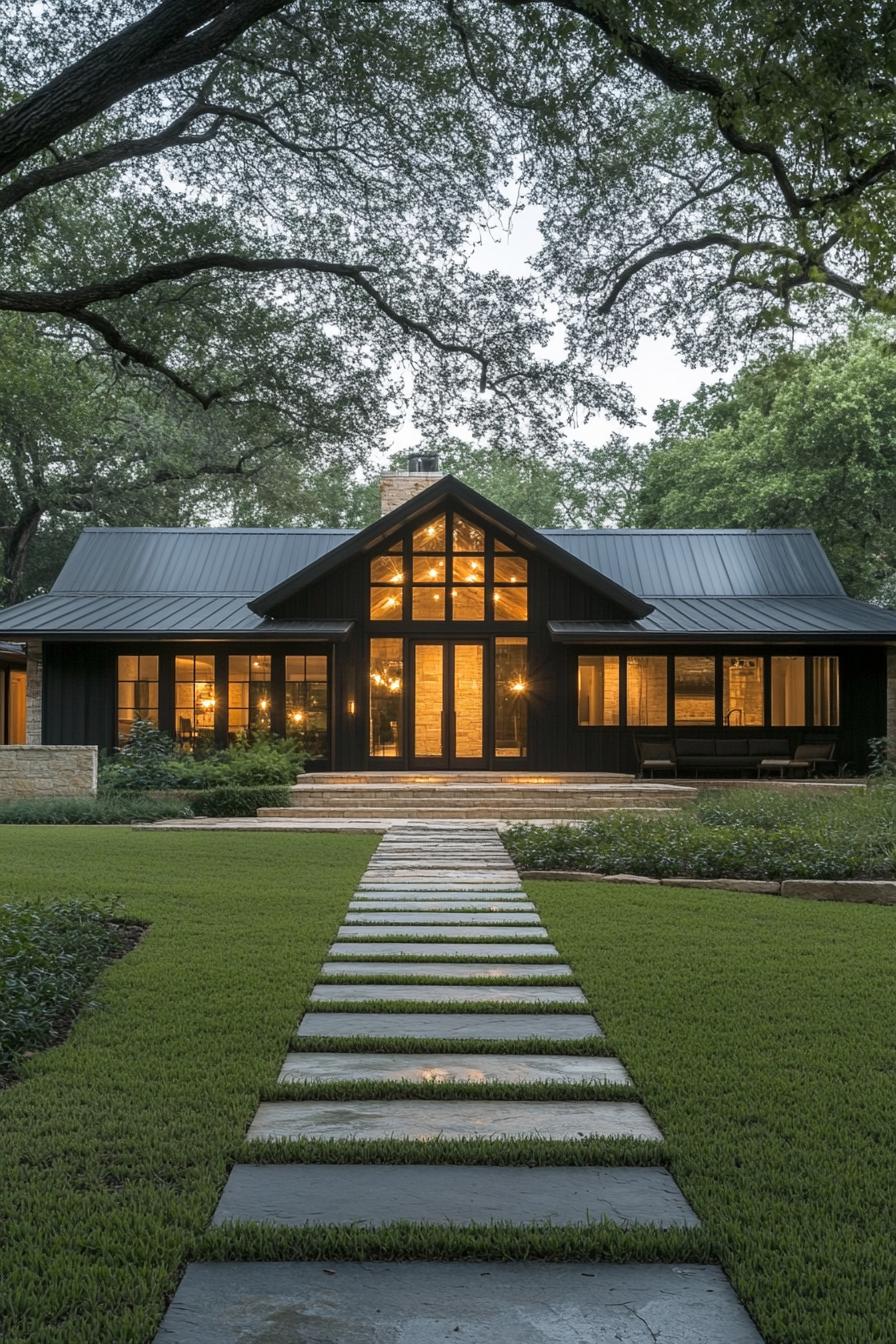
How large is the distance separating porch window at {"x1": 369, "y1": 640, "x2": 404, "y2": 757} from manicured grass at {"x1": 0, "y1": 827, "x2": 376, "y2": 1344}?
430 inches

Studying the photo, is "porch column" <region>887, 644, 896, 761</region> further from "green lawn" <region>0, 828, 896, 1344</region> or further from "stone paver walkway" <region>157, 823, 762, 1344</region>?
"stone paver walkway" <region>157, 823, 762, 1344</region>

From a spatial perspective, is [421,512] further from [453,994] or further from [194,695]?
[453,994]

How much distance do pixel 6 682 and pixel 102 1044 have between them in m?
23.4

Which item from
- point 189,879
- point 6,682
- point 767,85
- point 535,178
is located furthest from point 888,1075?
point 6,682

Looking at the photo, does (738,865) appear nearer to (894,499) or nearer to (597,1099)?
(597,1099)

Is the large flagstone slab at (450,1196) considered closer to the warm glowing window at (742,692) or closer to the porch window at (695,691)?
the porch window at (695,691)

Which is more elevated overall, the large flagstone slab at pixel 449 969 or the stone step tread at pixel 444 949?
the large flagstone slab at pixel 449 969

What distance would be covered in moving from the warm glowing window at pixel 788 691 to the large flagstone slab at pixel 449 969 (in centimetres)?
1445

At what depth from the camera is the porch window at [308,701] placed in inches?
746

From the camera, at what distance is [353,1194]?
2.83 metres

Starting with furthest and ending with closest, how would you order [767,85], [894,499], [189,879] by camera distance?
[894,499]
[189,879]
[767,85]

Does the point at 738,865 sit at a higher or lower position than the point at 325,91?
lower

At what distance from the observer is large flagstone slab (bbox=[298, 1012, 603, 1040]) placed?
4363 mm

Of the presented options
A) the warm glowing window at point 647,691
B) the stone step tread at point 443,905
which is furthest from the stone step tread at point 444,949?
the warm glowing window at point 647,691
